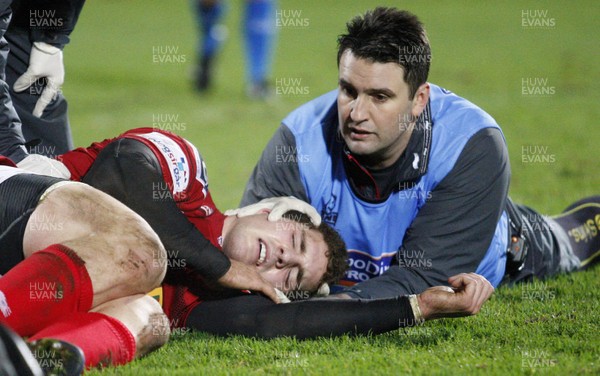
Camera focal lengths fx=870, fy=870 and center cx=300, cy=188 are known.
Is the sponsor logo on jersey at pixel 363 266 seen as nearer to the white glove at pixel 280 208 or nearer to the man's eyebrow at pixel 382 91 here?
the white glove at pixel 280 208

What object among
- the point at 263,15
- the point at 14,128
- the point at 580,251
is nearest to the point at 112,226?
the point at 14,128

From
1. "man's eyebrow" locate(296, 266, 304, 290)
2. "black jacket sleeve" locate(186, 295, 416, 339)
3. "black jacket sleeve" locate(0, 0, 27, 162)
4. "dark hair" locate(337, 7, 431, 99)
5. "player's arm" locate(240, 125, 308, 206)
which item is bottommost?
"black jacket sleeve" locate(186, 295, 416, 339)

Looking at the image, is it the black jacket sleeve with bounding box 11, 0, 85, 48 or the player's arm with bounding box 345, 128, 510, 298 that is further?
the black jacket sleeve with bounding box 11, 0, 85, 48

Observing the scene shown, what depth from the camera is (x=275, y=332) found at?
4.09 metres

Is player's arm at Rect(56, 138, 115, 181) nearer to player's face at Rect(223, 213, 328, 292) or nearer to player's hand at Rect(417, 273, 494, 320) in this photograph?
player's face at Rect(223, 213, 328, 292)

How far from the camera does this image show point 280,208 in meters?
4.70

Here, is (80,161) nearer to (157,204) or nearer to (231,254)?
(157,204)

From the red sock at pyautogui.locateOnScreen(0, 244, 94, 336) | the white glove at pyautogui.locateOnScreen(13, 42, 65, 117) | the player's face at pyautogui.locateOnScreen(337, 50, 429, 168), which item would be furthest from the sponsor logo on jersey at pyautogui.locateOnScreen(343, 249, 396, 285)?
the white glove at pyautogui.locateOnScreen(13, 42, 65, 117)

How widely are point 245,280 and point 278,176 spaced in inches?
42.6

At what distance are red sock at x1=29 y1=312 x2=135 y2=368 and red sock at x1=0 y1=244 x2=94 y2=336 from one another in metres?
0.07

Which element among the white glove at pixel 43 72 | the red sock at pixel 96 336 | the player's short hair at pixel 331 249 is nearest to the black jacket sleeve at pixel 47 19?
the white glove at pixel 43 72

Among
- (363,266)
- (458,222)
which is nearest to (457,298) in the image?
(458,222)

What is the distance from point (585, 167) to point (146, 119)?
609cm

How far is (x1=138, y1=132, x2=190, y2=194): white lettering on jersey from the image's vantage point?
168 inches
